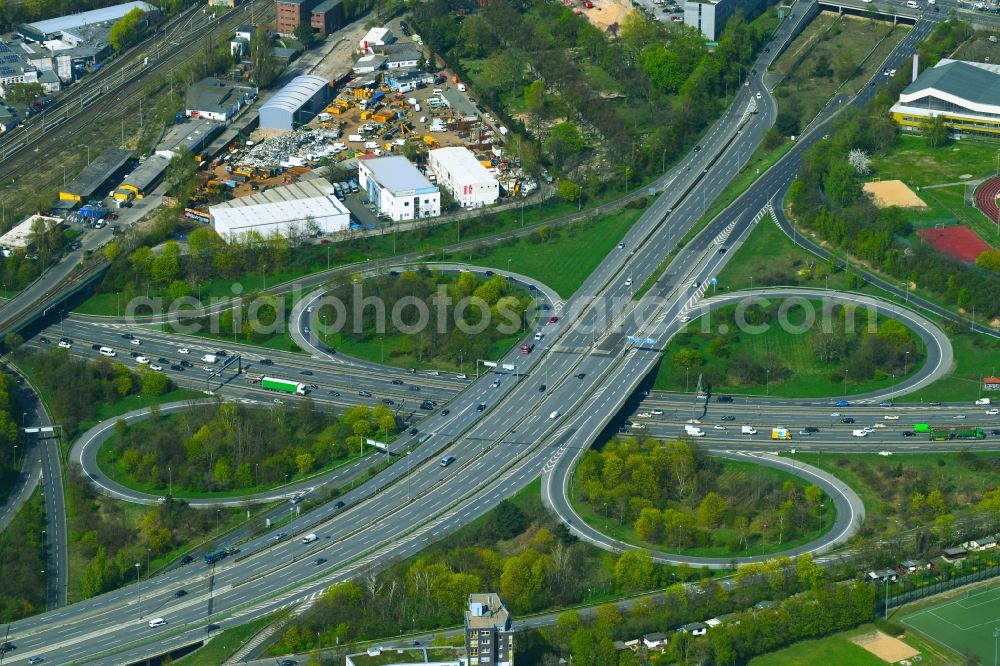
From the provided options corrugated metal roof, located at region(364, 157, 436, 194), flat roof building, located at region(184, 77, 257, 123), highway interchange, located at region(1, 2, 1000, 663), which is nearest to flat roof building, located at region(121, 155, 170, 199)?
flat roof building, located at region(184, 77, 257, 123)

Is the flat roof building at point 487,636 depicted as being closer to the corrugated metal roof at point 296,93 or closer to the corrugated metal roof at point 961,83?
the corrugated metal roof at point 296,93

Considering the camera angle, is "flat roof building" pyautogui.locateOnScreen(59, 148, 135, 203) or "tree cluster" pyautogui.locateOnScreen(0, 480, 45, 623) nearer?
"tree cluster" pyautogui.locateOnScreen(0, 480, 45, 623)

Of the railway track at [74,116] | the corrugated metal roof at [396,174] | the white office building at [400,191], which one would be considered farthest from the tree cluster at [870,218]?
the railway track at [74,116]

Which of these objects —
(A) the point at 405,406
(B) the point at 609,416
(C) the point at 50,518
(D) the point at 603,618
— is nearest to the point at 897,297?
(B) the point at 609,416

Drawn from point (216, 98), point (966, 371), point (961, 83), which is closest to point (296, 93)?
point (216, 98)

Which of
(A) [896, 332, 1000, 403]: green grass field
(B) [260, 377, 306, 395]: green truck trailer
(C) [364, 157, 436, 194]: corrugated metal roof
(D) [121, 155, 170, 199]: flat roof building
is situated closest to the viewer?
(A) [896, 332, 1000, 403]: green grass field

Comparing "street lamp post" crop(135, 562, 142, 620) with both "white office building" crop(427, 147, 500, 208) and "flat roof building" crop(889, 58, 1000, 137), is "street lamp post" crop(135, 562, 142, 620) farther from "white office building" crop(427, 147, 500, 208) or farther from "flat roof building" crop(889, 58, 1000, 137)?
"flat roof building" crop(889, 58, 1000, 137)
